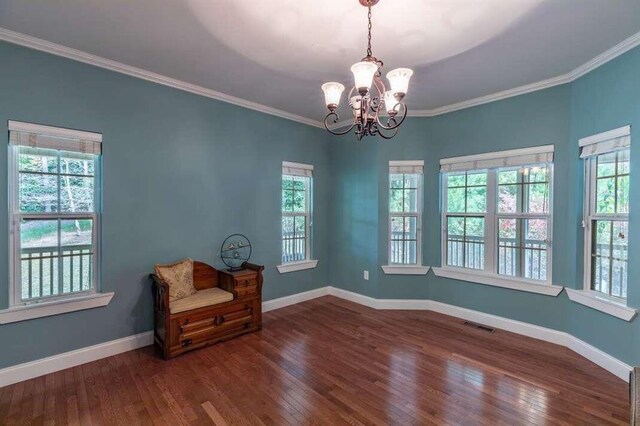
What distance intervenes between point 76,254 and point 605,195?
4889 mm

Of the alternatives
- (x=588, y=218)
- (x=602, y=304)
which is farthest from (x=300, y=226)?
(x=602, y=304)

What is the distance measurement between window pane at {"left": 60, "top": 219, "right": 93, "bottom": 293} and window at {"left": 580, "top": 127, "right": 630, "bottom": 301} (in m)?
4.73

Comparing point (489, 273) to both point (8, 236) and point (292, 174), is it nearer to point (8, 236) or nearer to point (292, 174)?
point (292, 174)

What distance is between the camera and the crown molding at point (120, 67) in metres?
2.43

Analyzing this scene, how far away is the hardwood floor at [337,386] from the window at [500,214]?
2.83 feet

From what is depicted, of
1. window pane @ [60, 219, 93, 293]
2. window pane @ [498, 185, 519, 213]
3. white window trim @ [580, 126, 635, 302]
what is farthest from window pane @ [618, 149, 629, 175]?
window pane @ [60, 219, 93, 293]

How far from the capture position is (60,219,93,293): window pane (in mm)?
2710

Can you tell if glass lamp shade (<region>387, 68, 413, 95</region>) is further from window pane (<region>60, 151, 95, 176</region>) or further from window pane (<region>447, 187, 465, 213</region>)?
window pane (<region>60, 151, 95, 176</region>)

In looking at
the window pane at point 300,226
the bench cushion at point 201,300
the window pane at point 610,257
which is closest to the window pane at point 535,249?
the window pane at point 610,257

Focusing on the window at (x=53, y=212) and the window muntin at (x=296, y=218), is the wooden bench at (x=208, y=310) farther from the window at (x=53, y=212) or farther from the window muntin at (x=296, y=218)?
the window muntin at (x=296, y=218)

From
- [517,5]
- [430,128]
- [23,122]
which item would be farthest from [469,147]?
[23,122]

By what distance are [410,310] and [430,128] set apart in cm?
253

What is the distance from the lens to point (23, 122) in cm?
248

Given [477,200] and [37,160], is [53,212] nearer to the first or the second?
[37,160]
